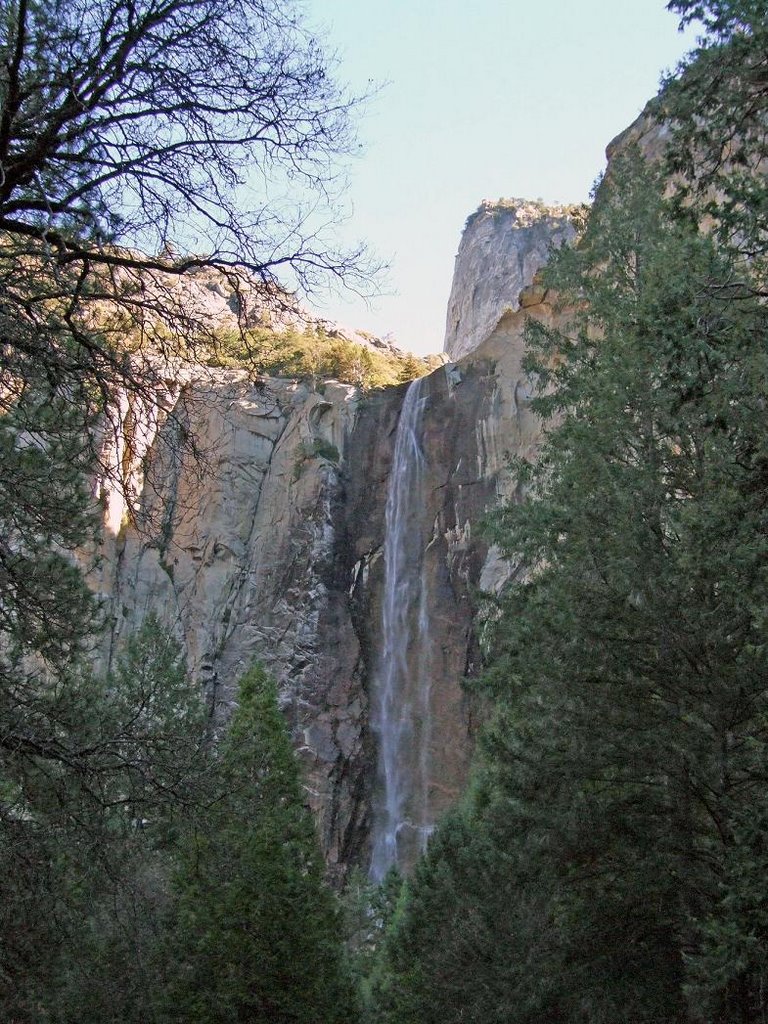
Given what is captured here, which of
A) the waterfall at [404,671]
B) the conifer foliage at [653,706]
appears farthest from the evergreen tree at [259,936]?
the waterfall at [404,671]

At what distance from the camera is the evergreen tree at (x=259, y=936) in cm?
1477

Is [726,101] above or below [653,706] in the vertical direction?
above

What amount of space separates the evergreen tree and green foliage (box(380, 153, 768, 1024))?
269 centimetres

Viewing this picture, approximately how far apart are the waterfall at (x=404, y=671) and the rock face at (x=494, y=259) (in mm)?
39217

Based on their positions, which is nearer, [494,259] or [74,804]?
→ [74,804]

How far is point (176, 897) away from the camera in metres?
16.3

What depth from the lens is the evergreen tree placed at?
48.4 ft

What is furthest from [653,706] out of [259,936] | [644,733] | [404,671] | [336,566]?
[336,566]

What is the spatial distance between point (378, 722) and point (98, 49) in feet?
91.7

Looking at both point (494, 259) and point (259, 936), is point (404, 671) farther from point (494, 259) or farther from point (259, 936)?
point (494, 259)

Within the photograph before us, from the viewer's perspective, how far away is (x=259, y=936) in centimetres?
1527

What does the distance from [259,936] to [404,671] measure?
17516 millimetres

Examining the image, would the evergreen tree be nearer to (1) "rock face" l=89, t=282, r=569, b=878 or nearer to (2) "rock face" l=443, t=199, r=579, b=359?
(1) "rock face" l=89, t=282, r=569, b=878

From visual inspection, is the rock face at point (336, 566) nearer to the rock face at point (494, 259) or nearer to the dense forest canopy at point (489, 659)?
the dense forest canopy at point (489, 659)
